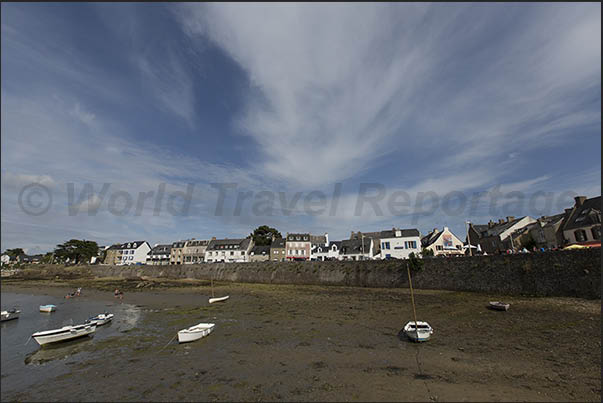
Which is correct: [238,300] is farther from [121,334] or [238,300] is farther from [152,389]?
[152,389]

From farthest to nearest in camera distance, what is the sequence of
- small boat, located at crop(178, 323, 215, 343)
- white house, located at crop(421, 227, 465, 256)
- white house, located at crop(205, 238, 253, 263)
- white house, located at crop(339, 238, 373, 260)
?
white house, located at crop(205, 238, 253, 263)
white house, located at crop(339, 238, 373, 260)
white house, located at crop(421, 227, 465, 256)
small boat, located at crop(178, 323, 215, 343)

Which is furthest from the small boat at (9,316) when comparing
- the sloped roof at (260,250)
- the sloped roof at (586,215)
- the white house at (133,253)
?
the white house at (133,253)

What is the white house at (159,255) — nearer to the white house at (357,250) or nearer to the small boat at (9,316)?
the white house at (357,250)

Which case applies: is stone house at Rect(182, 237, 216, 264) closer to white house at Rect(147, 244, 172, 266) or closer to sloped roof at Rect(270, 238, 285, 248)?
white house at Rect(147, 244, 172, 266)

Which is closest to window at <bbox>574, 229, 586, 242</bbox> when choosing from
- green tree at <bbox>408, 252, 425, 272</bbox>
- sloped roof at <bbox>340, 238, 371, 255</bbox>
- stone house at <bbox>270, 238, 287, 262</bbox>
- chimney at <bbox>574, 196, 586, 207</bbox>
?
chimney at <bbox>574, 196, 586, 207</bbox>

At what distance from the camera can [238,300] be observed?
32406 mm

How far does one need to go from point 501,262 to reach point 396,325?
16.8 meters

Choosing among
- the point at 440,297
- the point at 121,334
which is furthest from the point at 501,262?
the point at 121,334

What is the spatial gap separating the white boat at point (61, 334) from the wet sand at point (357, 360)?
2.75 metres

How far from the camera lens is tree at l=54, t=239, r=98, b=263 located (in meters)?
95.9

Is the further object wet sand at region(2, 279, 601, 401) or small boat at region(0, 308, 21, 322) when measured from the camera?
small boat at region(0, 308, 21, 322)

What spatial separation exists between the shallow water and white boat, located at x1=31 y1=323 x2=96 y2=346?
0.33 m

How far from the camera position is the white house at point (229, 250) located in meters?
73.6

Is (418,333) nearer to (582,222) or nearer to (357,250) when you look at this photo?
(582,222)
